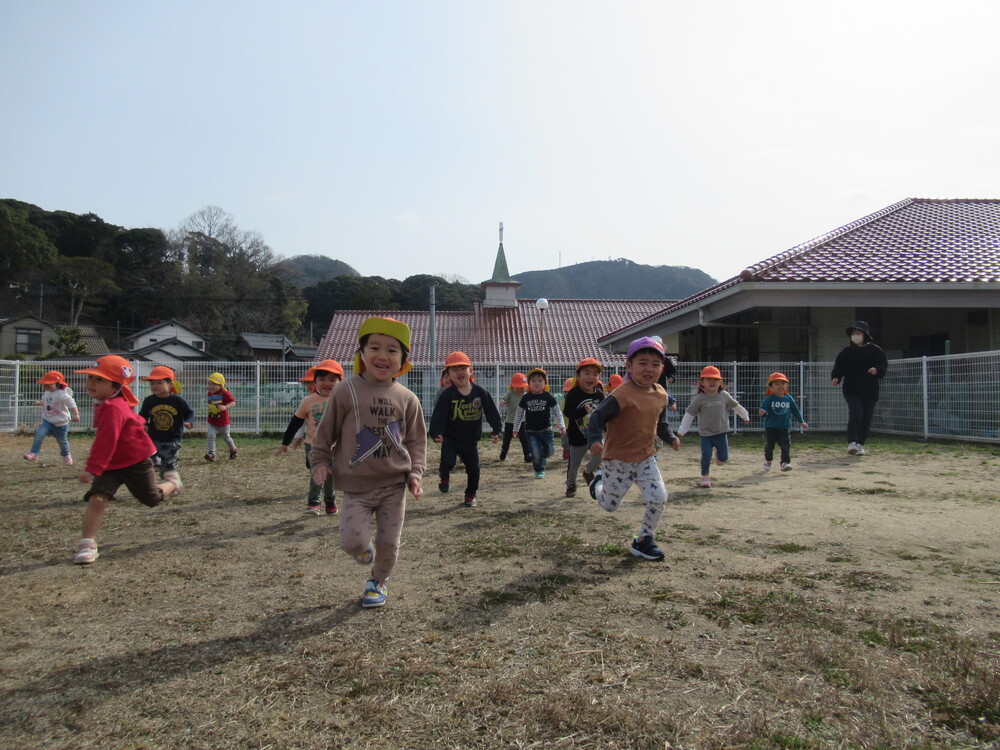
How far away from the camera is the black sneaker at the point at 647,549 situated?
14.6ft

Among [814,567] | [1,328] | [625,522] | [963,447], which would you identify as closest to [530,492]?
[625,522]

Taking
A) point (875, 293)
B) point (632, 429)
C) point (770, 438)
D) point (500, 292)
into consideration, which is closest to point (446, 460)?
point (632, 429)

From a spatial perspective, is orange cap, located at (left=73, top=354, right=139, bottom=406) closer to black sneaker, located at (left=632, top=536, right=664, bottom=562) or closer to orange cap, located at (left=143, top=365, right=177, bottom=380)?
orange cap, located at (left=143, top=365, right=177, bottom=380)

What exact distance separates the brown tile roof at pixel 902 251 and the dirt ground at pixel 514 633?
9.66 meters

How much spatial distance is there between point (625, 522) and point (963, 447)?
8752 mm

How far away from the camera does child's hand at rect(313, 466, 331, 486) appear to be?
3.54 m

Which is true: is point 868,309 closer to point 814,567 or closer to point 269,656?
point 814,567

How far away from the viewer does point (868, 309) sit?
16.0 metres

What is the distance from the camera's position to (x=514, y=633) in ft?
10.3

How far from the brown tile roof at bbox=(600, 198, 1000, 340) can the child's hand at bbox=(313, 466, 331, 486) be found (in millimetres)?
12456

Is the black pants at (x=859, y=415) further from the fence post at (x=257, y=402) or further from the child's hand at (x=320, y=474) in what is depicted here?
the fence post at (x=257, y=402)

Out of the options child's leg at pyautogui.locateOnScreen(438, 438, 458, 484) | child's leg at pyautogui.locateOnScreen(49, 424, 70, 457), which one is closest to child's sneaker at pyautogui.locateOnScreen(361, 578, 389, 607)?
child's leg at pyautogui.locateOnScreen(438, 438, 458, 484)

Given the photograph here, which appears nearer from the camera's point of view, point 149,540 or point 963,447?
point 149,540

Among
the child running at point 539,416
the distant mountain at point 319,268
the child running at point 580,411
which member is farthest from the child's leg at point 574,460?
the distant mountain at point 319,268
